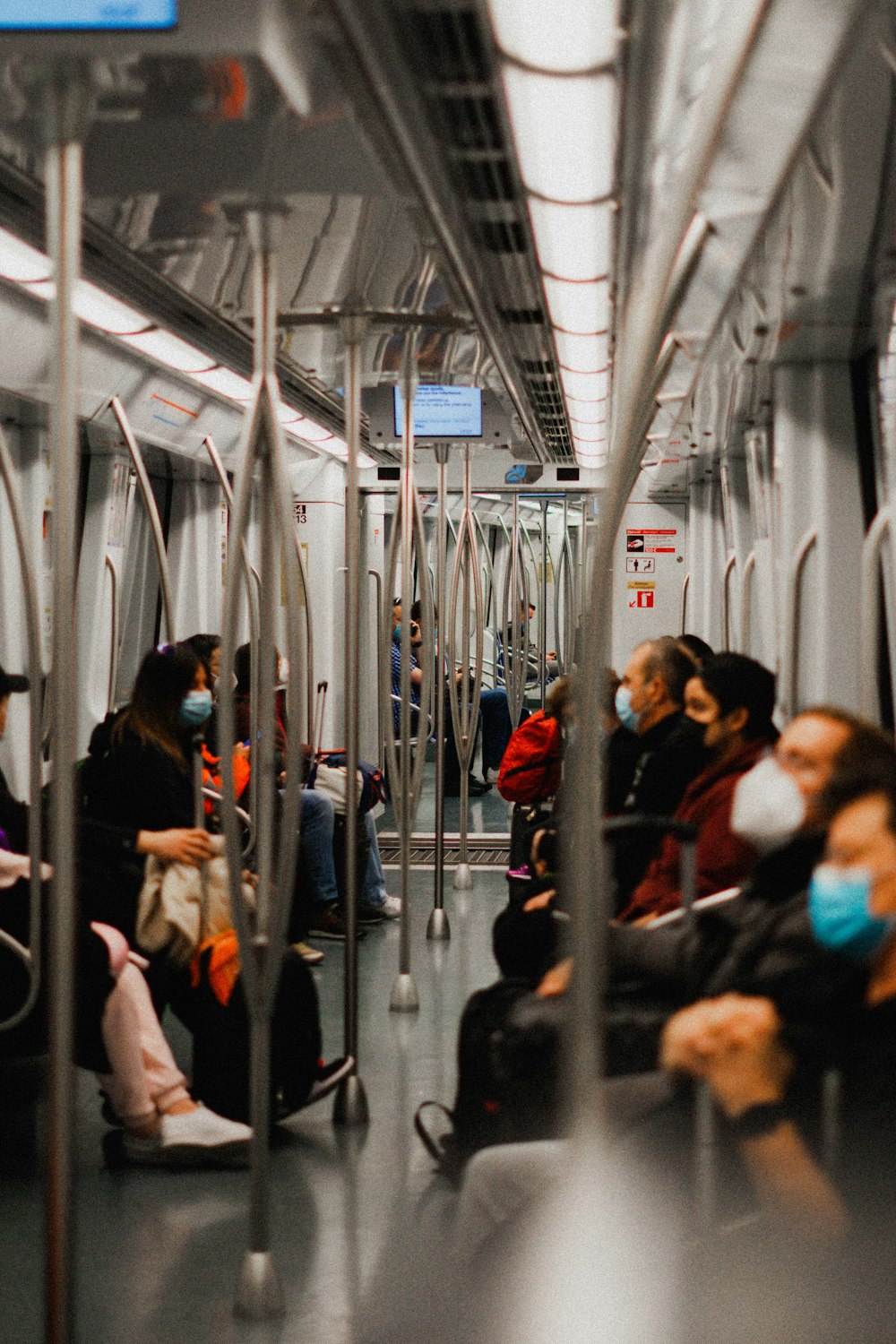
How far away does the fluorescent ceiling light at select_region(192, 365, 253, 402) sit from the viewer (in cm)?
505

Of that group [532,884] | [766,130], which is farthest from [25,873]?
[766,130]

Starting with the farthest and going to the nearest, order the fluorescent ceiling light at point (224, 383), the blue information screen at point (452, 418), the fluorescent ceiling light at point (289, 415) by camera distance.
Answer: the blue information screen at point (452, 418), the fluorescent ceiling light at point (289, 415), the fluorescent ceiling light at point (224, 383)

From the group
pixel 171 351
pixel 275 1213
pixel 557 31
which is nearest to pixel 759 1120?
pixel 557 31

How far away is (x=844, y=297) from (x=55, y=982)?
1.63 meters

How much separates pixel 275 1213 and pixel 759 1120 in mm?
1975

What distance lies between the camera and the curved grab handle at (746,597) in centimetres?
240

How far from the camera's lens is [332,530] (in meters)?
9.44

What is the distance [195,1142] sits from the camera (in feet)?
12.5

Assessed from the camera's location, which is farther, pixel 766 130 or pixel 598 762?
pixel 598 762

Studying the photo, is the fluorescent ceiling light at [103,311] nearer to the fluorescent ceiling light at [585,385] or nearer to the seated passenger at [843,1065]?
the fluorescent ceiling light at [585,385]

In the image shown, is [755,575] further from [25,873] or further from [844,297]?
[25,873]

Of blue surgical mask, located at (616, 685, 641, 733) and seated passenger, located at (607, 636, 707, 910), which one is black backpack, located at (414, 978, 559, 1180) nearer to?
seated passenger, located at (607, 636, 707, 910)

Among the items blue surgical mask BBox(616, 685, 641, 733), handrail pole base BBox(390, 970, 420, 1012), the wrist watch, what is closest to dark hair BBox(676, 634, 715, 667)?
blue surgical mask BBox(616, 685, 641, 733)

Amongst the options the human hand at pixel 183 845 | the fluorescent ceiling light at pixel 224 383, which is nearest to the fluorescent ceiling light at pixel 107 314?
the fluorescent ceiling light at pixel 224 383
